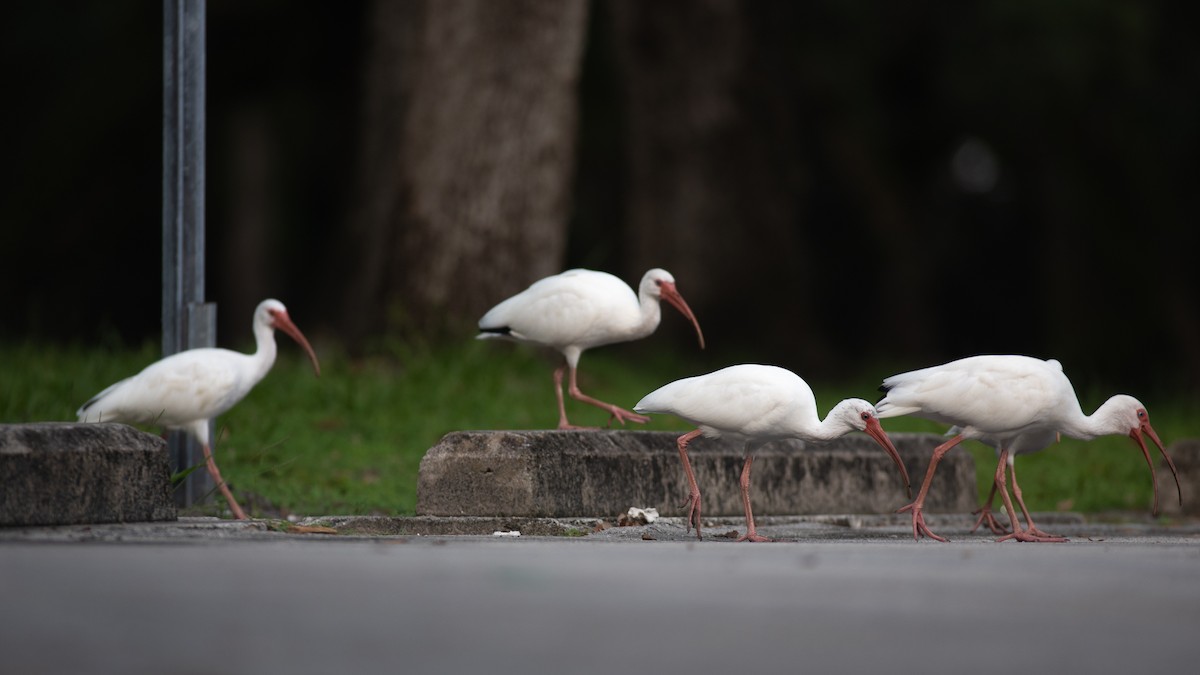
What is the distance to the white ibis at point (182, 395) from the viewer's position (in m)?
8.21

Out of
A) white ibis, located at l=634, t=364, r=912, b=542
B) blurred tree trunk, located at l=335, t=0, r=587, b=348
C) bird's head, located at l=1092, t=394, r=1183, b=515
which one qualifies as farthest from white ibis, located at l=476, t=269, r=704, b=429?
Result: blurred tree trunk, located at l=335, t=0, r=587, b=348

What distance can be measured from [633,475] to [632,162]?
11.4 m

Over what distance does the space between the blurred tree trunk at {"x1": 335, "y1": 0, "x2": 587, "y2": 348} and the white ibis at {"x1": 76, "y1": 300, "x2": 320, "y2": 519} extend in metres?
4.86

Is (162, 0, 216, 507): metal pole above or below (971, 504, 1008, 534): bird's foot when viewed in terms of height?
above

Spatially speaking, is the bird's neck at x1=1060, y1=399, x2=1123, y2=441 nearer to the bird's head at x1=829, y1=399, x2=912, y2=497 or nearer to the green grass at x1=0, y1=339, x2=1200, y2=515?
the bird's head at x1=829, y1=399, x2=912, y2=497

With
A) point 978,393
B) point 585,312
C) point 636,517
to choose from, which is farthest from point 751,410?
point 585,312

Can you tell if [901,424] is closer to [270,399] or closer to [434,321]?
[434,321]

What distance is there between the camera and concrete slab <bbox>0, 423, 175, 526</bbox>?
6453mm

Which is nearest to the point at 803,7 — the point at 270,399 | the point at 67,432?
the point at 270,399

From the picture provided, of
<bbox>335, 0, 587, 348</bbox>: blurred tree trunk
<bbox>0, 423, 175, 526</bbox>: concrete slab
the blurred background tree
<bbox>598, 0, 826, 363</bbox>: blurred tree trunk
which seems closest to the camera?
<bbox>0, 423, 175, 526</bbox>: concrete slab

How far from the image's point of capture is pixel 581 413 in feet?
39.5

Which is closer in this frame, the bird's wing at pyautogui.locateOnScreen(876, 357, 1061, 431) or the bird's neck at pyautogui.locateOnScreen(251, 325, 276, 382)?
the bird's wing at pyautogui.locateOnScreen(876, 357, 1061, 431)

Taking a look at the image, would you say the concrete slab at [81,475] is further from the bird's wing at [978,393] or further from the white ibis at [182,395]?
the bird's wing at [978,393]

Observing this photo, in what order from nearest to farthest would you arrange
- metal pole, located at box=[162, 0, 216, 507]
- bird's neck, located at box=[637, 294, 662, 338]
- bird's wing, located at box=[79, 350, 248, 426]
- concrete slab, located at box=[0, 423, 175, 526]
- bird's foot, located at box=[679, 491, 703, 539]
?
concrete slab, located at box=[0, 423, 175, 526], bird's foot, located at box=[679, 491, 703, 539], bird's wing, located at box=[79, 350, 248, 426], metal pole, located at box=[162, 0, 216, 507], bird's neck, located at box=[637, 294, 662, 338]
